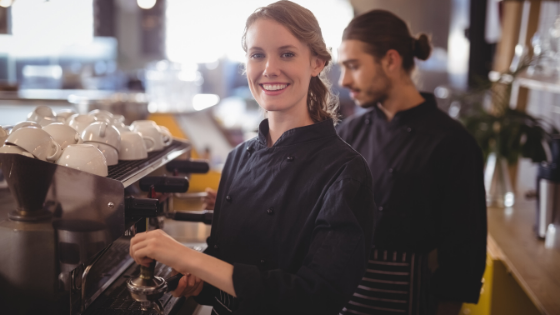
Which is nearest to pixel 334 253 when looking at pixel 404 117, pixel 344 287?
pixel 344 287

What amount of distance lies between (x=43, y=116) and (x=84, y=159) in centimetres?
46

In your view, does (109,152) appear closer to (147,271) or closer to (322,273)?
(147,271)

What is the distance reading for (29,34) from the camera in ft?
24.4

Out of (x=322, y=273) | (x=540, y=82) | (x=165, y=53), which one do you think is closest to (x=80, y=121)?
(x=322, y=273)

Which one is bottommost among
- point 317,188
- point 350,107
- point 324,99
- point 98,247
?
point 350,107

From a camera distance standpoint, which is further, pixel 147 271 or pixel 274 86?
pixel 274 86

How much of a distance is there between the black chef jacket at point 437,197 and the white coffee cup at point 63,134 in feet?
2.82

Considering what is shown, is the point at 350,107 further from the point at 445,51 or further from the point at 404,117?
the point at 404,117

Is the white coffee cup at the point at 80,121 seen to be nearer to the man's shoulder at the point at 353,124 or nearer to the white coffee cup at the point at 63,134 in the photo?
the white coffee cup at the point at 63,134

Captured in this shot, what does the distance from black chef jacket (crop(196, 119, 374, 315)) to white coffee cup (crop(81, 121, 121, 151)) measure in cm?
26

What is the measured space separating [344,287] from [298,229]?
0.15m

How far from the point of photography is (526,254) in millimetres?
1659

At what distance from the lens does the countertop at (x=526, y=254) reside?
1362mm

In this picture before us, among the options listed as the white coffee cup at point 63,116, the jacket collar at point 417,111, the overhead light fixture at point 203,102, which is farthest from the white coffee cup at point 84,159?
the overhead light fixture at point 203,102
